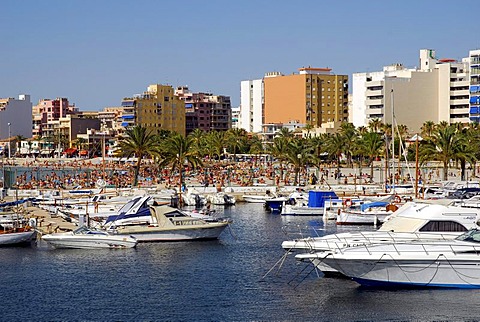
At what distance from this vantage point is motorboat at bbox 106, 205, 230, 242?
52.9 meters

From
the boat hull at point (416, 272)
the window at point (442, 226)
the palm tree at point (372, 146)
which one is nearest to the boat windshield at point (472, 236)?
the boat hull at point (416, 272)

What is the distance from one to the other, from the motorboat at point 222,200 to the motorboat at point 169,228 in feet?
98.6

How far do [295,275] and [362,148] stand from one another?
75703mm

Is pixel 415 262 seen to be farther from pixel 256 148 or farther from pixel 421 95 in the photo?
pixel 421 95

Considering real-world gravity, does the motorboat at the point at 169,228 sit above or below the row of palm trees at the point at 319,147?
below

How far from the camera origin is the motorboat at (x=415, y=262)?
3534 centimetres

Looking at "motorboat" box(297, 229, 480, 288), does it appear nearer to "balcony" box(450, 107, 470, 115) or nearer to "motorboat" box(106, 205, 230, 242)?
"motorboat" box(106, 205, 230, 242)

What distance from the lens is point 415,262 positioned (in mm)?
35656

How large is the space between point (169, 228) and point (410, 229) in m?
17.6

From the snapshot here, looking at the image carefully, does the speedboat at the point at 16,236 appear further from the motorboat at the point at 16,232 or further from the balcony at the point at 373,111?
the balcony at the point at 373,111

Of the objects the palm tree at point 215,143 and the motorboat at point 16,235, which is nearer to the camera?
the motorboat at point 16,235

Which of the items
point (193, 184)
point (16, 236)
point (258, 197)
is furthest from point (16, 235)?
point (193, 184)

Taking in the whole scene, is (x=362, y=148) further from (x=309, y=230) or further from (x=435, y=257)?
(x=435, y=257)

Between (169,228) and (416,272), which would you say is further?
(169,228)
